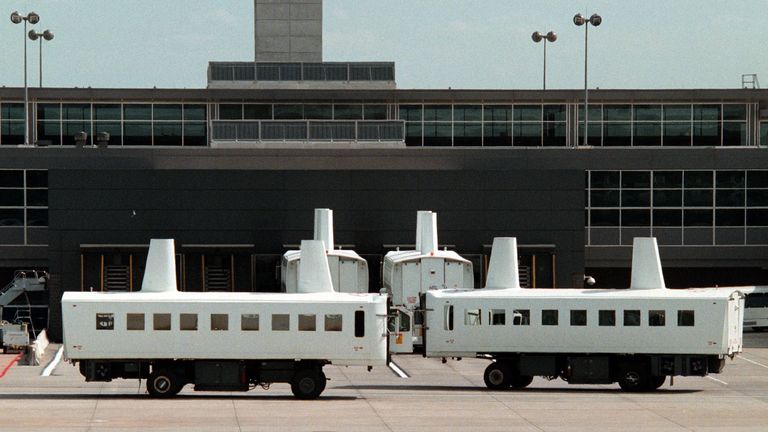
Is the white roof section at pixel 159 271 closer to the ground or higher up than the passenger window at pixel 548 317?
higher up

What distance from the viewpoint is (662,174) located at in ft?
241

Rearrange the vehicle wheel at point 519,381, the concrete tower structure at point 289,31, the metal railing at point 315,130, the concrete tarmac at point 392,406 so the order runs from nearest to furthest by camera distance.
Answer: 1. the concrete tarmac at point 392,406
2. the vehicle wheel at point 519,381
3. the metal railing at point 315,130
4. the concrete tower structure at point 289,31

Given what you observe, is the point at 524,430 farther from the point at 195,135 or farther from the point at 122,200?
the point at 195,135

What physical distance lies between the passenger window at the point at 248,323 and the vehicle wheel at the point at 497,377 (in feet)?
27.2

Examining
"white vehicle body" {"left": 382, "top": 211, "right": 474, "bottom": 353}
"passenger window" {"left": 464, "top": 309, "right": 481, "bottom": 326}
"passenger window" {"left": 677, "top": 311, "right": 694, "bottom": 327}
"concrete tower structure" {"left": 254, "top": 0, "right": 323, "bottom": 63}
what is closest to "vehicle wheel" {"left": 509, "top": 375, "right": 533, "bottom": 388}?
"passenger window" {"left": 464, "top": 309, "right": 481, "bottom": 326}

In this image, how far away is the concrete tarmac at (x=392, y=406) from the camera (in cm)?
3609

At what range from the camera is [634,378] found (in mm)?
47000

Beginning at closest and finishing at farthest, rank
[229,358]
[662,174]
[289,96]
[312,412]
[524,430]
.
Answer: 1. [524,430]
2. [312,412]
3. [229,358]
4. [662,174]
5. [289,96]

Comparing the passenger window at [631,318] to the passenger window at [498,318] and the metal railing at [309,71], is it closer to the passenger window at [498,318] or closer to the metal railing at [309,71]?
the passenger window at [498,318]

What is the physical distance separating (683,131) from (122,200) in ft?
105

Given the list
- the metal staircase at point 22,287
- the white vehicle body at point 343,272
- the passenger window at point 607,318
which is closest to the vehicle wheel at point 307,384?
the passenger window at point 607,318

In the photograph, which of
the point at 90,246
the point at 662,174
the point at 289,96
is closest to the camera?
the point at 90,246

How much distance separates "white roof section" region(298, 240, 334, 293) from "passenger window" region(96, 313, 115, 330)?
5.86 metres

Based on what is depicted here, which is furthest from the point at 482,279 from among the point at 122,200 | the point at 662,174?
the point at 122,200
